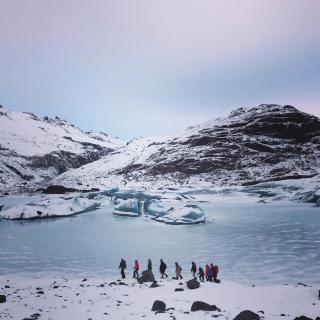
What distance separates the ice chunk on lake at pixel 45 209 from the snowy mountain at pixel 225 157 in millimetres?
59363

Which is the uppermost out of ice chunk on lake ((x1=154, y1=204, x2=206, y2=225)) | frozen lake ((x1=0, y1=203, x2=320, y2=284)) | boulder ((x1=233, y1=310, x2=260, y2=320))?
ice chunk on lake ((x1=154, y1=204, x2=206, y2=225))

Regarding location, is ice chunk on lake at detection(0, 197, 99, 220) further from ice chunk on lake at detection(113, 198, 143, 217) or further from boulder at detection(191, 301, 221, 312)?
boulder at detection(191, 301, 221, 312)

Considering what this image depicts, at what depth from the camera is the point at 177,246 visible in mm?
27922

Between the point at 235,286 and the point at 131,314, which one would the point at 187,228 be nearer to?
the point at 235,286

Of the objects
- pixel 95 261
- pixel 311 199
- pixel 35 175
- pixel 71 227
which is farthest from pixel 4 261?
pixel 35 175

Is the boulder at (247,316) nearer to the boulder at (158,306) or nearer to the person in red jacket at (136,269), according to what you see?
the boulder at (158,306)

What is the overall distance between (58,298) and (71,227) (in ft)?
89.0

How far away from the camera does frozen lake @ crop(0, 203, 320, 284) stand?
20797mm

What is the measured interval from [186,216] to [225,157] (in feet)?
351

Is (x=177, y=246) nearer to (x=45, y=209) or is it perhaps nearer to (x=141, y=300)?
(x=141, y=300)

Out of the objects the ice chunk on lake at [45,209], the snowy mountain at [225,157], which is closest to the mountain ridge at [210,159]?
the snowy mountain at [225,157]

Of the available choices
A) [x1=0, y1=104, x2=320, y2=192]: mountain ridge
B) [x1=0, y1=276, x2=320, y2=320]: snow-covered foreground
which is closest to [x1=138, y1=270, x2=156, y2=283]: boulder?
[x1=0, y1=276, x2=320, y2=320]: snow-covered foreground

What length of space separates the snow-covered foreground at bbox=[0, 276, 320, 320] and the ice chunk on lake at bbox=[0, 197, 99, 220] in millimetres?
31662

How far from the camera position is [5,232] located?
3866 centimetres
